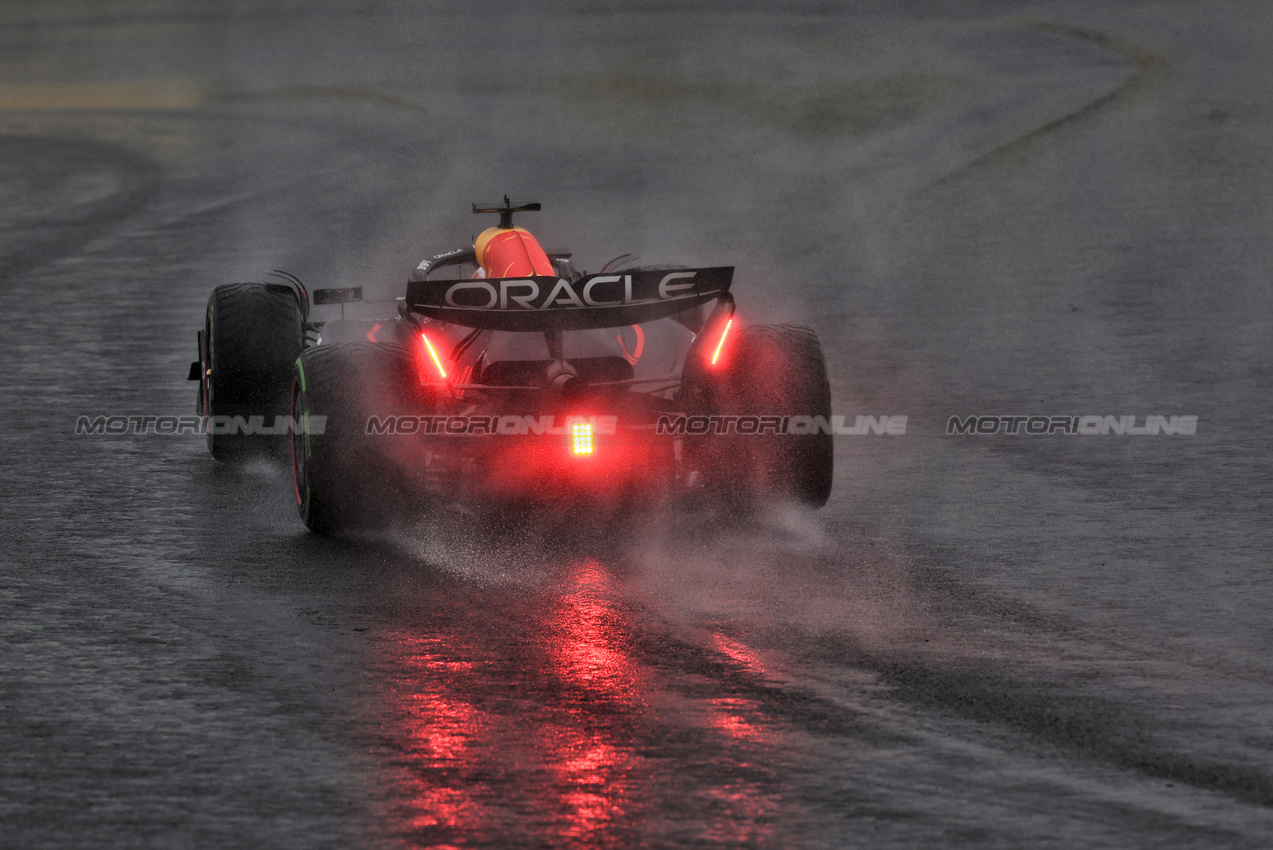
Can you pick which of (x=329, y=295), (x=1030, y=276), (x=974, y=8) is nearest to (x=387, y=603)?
(x=329, y=295)

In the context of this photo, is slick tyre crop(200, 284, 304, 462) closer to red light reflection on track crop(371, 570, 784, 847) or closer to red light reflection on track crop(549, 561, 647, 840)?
red light reflection on track crop(549, 561, 647, 840)

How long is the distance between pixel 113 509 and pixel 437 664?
9.37 ft

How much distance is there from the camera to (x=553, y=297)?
7.99 meters

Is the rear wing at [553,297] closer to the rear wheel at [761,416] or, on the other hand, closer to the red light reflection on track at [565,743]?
the rear wheel at [761,416]

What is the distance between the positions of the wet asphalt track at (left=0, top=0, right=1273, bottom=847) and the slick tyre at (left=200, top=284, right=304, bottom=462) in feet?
0.77

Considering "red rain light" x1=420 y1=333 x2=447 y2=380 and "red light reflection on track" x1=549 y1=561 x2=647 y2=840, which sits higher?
"red rain light" x1=420 y1=333 x2=447 y2=380

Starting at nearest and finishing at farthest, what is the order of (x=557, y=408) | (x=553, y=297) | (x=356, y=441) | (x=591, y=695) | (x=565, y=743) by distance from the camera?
(x=565, y=743) → (x=591, y=695) → (x=356, y=441) → (x=557, y=408) → (x=553, y=297)

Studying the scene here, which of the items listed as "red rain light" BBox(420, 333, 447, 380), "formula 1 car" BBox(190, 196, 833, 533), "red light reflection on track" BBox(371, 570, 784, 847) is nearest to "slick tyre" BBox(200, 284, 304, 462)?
"formula 1 car" BBox(190, 196, 833, 533)

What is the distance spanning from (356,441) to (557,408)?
80 cm

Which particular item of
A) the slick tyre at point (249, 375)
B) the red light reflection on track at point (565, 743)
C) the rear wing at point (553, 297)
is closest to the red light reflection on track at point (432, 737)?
the red light reflection on track at point (565, 743)

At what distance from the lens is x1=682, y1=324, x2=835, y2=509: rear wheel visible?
307 inches

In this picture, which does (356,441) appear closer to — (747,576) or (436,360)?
(436,360)

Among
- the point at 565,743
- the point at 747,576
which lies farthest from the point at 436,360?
the point at 565,743

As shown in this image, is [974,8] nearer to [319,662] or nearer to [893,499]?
[893,499]
